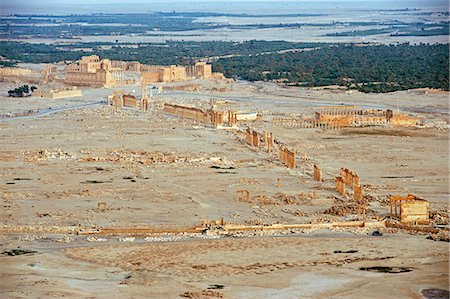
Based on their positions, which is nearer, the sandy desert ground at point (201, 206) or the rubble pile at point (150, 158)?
the sandy desert ground at point (201, 206)

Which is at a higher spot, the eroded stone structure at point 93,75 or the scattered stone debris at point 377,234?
the eroded stone structure at point 93,75

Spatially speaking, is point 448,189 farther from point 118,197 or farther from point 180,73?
point 180,73

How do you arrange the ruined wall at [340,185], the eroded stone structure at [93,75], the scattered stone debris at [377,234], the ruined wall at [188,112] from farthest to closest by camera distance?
the eroded stone structure at [93,75] < the ruined wall at [188,112] < the ruined wall at [340,185] < the scattered stone debris at [377,234]

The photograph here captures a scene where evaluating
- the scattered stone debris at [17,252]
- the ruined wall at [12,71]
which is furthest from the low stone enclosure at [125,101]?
the scattered stone debris at [17,252]

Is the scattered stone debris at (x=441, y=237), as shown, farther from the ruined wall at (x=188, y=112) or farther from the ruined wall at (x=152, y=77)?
the ruined wall at (x=152, y=77)

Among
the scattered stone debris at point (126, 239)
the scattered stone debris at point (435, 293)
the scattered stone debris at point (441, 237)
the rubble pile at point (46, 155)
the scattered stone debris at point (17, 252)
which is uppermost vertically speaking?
the scattered stone debris at point (435, 293)

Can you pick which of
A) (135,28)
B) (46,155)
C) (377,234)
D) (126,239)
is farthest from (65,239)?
(135,28)
